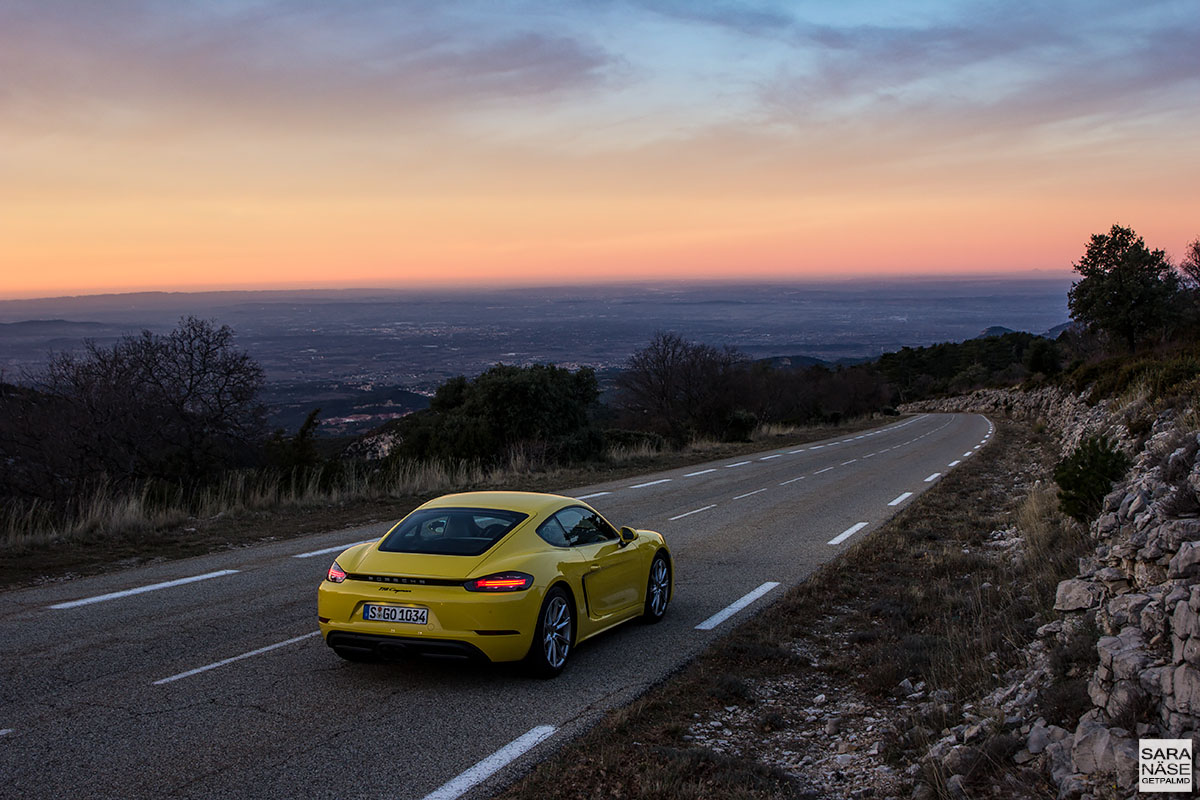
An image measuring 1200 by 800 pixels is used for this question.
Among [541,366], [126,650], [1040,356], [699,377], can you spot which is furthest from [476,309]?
[126,650]

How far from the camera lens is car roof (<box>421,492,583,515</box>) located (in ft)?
24.7

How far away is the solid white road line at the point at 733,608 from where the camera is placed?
27.9 feet

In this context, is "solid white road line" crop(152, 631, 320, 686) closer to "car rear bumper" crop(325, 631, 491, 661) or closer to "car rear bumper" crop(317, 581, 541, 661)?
"car rear bumper" crop(317, 581, 541, 661)

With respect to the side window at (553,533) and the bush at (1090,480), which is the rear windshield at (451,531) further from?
the bush at (1090,480)

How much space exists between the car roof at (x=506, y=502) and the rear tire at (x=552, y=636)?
81 cm

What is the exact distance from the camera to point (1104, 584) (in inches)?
255

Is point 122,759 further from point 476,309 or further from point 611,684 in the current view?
point 476,309

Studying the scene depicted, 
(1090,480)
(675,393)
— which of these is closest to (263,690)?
(1090,480)

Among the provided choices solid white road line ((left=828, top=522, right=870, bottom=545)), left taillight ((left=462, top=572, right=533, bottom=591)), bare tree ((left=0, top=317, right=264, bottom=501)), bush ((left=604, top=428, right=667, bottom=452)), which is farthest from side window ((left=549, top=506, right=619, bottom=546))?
bush ((left=604, top=428, right=667, bottom=452))

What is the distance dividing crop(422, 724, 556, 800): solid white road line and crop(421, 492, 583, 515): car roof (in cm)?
212

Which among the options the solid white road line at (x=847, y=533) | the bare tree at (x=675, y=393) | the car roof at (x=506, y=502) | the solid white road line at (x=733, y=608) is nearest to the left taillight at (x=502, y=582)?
the car roof at (x=506, y=502)

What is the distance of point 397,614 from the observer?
640cm

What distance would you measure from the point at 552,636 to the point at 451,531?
1139 millimetres

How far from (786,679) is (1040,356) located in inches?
2720
